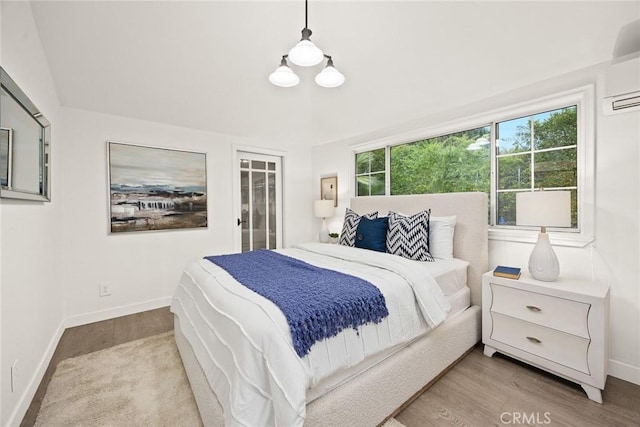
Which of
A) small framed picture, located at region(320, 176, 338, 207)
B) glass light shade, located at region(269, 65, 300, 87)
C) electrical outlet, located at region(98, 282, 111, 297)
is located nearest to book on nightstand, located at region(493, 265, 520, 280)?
glass light shade, located at region(269, 65, 300, 87)

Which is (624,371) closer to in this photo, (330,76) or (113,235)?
(330,76)

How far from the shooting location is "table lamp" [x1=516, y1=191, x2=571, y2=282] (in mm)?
1829

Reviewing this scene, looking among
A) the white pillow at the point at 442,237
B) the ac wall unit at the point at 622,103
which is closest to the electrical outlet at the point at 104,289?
the white pillow at the point at 442,237

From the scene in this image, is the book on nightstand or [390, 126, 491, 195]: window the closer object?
the book on nightstand

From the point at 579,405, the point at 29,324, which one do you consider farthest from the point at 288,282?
the point at 579,405

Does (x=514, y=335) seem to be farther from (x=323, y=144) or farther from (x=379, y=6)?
(x=323, y=144)

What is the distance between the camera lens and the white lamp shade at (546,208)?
1.83 metres

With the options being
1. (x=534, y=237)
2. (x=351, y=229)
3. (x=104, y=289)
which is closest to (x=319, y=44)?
(x=351, y=229)

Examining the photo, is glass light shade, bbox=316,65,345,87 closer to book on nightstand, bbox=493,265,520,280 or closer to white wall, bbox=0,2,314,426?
white wall, bbox=0,2,314,426

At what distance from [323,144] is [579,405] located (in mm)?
3907

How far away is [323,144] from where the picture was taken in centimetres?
446

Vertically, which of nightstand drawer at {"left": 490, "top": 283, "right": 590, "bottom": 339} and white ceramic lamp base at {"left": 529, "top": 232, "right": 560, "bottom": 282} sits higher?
white ceramic lamp base at {"left": 529, "top": 232, "right": 560, "bottom": 282}

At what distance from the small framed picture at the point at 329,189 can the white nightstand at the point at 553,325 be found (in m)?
2.45

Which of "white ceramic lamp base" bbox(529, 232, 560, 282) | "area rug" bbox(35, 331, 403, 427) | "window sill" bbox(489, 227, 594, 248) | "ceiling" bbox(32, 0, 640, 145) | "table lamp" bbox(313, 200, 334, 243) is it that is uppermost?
"ceiling" bbox(32, 0, 640, 145)
